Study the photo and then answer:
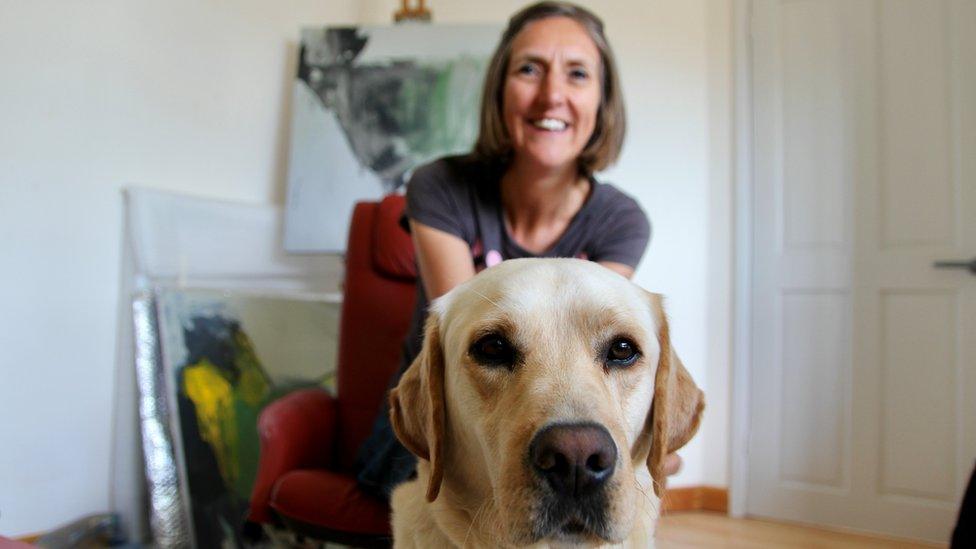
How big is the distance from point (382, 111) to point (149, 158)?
1.05 meters

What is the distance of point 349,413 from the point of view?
6.91 ft

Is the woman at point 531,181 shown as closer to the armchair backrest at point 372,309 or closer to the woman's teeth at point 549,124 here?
the woman's teeth at point 549,124

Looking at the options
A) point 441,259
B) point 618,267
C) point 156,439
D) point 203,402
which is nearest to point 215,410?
point 203,402

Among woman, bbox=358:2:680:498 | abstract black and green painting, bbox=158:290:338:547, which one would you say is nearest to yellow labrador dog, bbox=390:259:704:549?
woman, bbox=358:2:680:498

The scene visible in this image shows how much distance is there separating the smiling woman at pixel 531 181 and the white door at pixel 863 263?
2.10 m

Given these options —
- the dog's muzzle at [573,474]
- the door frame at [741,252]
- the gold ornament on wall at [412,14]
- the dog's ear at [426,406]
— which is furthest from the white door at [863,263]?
the dog's muzzle at [573,474]

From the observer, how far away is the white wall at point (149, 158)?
214 centimetres

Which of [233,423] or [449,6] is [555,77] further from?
[449,6]

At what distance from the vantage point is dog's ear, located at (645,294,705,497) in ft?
3.39

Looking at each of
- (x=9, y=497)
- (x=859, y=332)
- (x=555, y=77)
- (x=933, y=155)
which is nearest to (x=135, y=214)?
(x=9, y=497)

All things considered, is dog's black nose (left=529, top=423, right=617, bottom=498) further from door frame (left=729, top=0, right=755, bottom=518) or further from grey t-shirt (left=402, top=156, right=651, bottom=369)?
door frame (left=729, top=0, right=755, bottom=518)

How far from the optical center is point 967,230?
2932 mm

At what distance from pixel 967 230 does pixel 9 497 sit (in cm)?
405

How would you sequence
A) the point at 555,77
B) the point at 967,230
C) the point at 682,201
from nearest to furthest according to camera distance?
the point at 555,77, the point at 967,230, the point at 682,201
